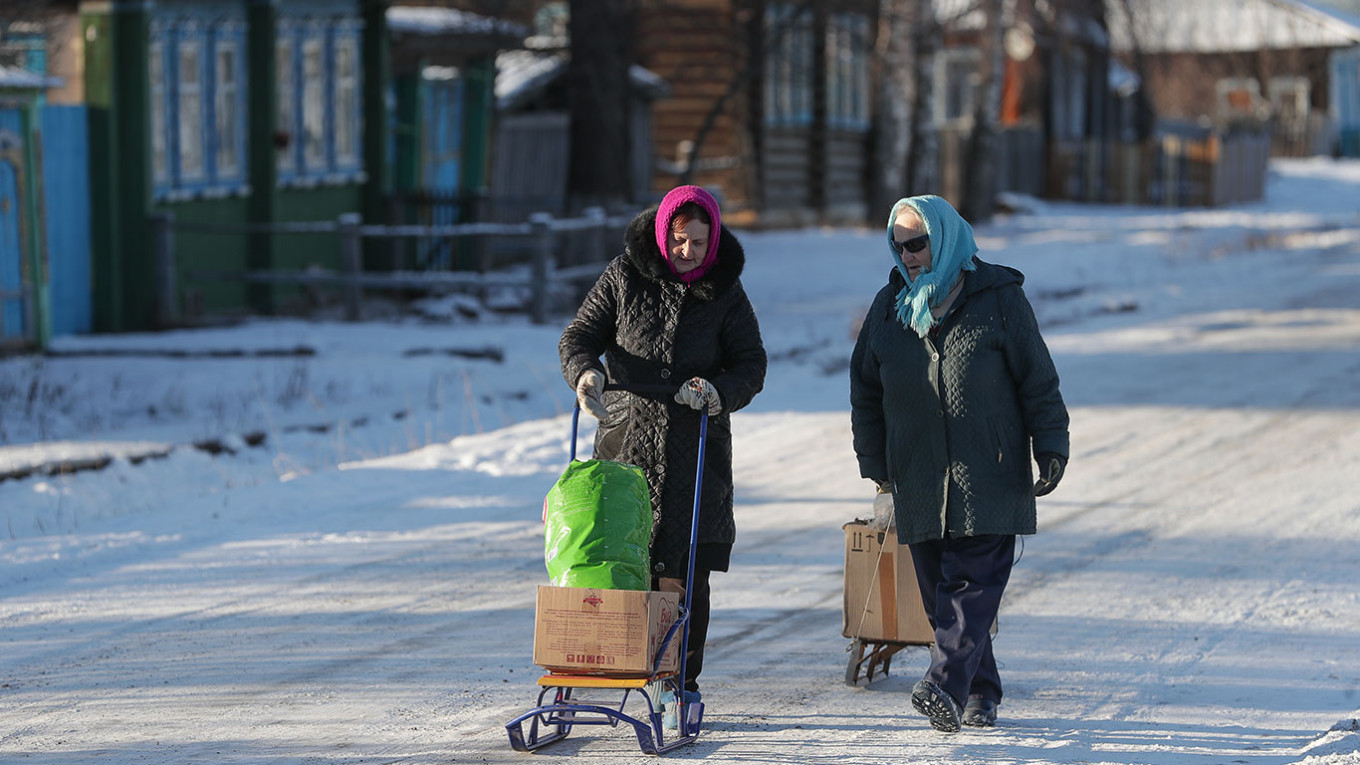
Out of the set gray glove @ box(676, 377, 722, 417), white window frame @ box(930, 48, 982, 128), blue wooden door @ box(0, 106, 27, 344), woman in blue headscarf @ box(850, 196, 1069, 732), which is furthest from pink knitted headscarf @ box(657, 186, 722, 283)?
white window frame @ box(930, 48, 982, 128)

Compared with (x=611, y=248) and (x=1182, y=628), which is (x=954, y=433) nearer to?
(x=1182, y=628)

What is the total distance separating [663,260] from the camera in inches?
223

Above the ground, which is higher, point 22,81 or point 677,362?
point 22,81

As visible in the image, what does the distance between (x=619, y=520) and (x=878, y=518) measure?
1.21 meters

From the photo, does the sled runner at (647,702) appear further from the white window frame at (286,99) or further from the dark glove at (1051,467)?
the white window frame at (286,99)

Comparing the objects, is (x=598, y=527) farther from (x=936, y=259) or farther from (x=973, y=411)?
(x=936, y=259)

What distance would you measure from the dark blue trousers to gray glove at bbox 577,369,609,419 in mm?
1209

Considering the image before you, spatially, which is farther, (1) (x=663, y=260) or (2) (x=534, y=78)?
(2) (x=534, y=78)

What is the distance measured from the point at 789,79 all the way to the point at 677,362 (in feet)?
90.3

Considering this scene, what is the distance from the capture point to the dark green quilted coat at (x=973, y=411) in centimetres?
564

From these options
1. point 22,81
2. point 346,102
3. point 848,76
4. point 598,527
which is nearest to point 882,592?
point 598,527

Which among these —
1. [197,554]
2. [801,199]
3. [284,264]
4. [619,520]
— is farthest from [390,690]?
[801,199]

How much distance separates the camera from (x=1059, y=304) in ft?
65.8

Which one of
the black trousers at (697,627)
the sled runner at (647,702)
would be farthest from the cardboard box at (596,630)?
the black trousers at (697,627)
